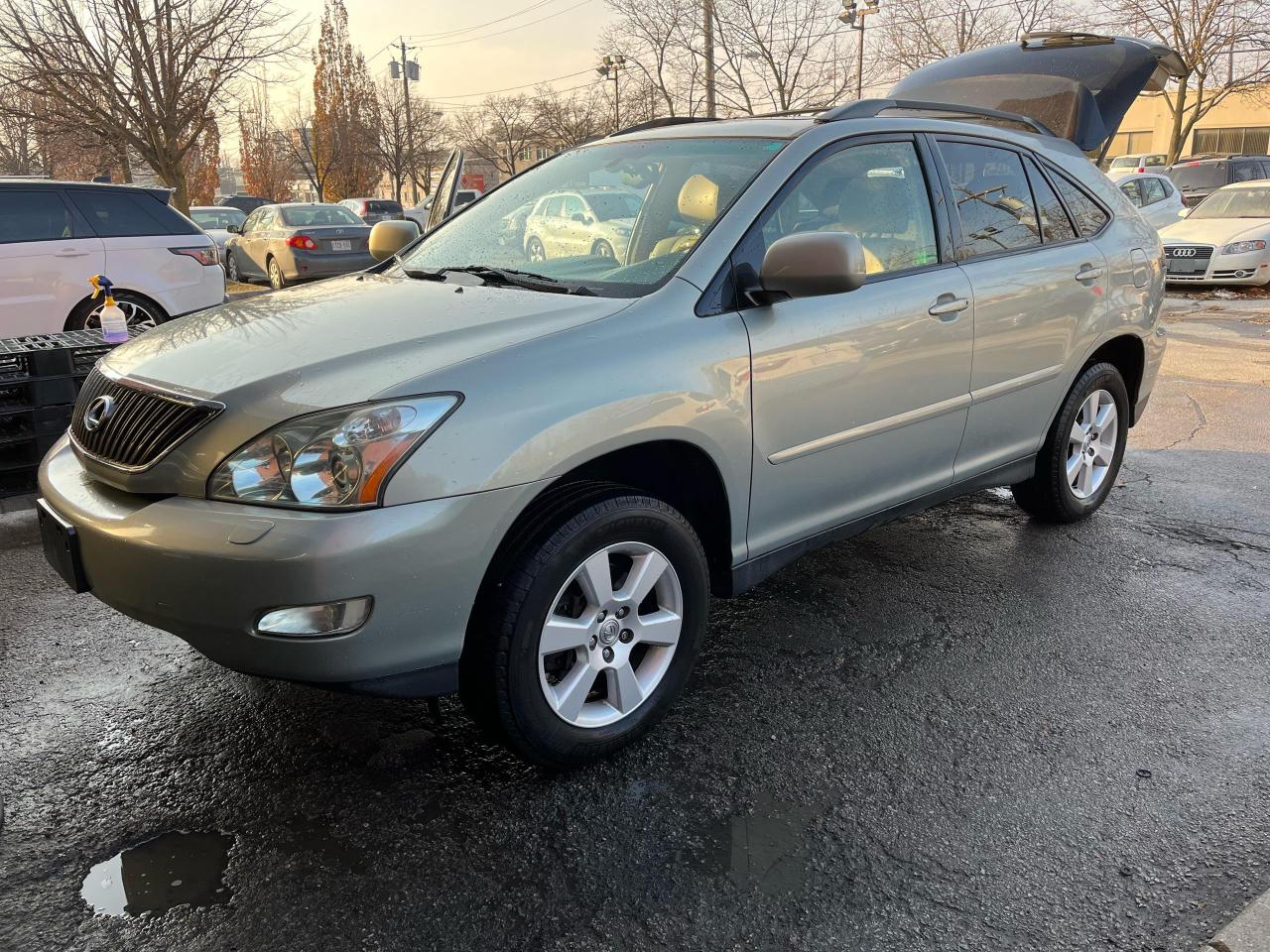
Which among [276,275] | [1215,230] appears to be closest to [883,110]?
[1215,230]

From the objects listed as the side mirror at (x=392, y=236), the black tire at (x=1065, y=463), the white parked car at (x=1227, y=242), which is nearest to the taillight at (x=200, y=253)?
the side mirror at (x=392, y=236)

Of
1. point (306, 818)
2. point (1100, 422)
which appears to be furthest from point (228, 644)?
point (1100, 422)

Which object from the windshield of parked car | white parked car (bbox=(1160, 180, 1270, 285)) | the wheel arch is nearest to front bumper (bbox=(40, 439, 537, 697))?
the wheel arch

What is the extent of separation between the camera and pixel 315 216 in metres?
16.2

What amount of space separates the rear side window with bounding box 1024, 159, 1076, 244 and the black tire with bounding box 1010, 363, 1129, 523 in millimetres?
637

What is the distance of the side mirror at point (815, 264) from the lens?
279cm

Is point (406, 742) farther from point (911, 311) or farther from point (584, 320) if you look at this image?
point (911, 311)

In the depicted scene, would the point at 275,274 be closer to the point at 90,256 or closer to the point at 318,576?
the point at 90,256

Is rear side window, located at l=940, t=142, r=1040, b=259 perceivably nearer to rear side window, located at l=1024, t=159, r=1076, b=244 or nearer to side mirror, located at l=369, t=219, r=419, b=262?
rear side window, located at l=1024, t=159, r=1076, b=244

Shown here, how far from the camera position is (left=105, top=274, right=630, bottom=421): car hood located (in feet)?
7.85

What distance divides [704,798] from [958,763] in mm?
733

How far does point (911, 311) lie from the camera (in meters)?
3.38

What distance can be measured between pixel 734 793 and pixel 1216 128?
61.9 metres

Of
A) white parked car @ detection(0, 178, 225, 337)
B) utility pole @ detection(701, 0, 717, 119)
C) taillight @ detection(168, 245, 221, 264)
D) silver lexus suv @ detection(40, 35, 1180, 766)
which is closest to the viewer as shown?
silver lexus suv @ detection(40, 35, 1180, 766)
